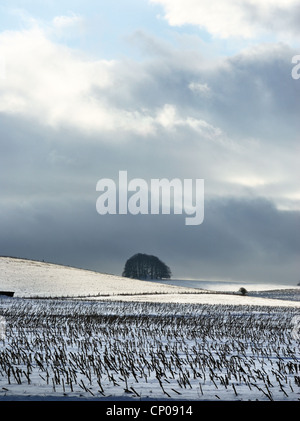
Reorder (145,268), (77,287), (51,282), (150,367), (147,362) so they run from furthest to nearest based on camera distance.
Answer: (145,268) < (51,282) < (77,287) < (147,362) < (150,367)

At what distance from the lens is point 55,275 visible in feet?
263

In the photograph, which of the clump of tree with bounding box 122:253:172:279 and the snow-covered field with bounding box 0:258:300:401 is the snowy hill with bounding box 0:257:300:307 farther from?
the clump of tree with bounding box 122:253:172:279

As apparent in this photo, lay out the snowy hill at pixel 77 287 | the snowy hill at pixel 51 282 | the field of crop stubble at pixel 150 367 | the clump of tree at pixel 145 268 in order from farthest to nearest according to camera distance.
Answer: the clump of tree at pixel 145 268 → the snowy hill at pixel 51 282 → the snowy hill at pixel 77 287 → the field of crop stubble at pixel 150 367

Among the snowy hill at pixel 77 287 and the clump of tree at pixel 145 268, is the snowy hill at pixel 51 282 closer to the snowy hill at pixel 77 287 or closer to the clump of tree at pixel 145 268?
the snowy hill at pixel 77 287

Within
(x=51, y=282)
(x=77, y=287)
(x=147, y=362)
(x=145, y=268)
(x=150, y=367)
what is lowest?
(x=150, y=367)

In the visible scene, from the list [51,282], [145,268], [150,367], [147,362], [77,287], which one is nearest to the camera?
[150,367]

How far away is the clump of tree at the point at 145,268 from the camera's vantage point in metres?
148

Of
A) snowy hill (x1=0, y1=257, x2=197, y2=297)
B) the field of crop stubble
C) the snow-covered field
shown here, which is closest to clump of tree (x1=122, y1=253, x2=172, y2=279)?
snowy hill (x1=0, y1=257, x2=197, y2=297)

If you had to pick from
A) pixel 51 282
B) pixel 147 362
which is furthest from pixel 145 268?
pixel 147 362

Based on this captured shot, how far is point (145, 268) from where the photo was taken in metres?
150

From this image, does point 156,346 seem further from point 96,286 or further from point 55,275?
point 55,275

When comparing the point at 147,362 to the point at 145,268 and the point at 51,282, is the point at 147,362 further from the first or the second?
the point at 145,268

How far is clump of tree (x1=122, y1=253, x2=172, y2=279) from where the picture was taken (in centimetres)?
14838

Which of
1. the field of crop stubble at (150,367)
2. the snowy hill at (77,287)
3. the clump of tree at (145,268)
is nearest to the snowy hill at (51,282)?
the snowy hill at (77,287)
